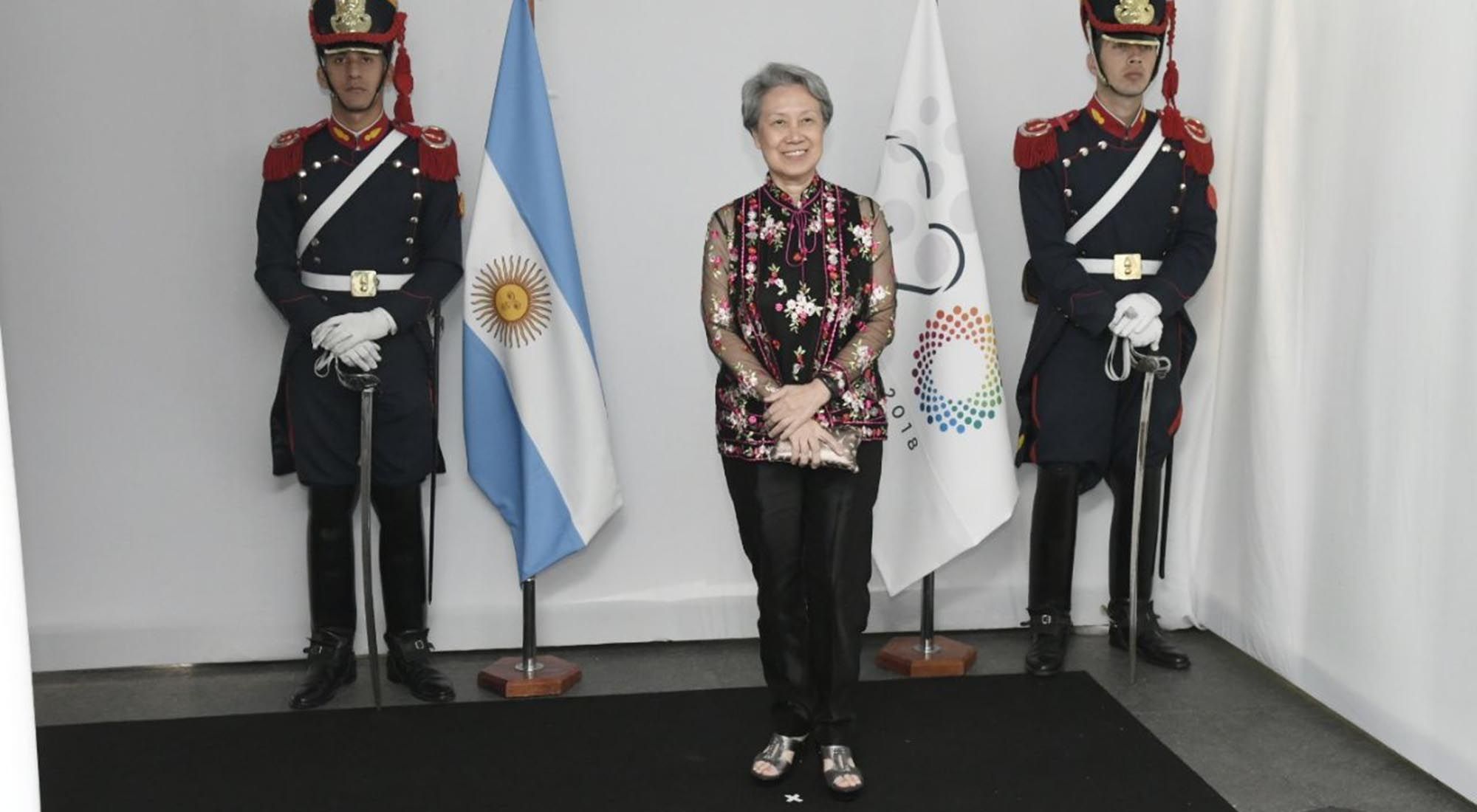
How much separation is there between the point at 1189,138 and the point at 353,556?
2371mm

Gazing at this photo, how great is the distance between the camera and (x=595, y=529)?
3.84 meters

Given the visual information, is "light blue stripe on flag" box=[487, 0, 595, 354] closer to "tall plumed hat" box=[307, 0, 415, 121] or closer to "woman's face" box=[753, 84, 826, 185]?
"tall plumed hat" box=[307, 0, 415, 121]

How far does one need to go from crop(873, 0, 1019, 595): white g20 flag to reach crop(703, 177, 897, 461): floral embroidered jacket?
887 mm

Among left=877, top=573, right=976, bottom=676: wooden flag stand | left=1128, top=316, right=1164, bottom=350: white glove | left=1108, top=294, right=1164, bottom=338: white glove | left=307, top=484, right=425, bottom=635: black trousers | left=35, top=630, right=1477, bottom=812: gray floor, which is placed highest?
left=1108, top=294, right=1164, bottom=338: white glove

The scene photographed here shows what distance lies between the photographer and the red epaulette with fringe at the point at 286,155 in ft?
11.9

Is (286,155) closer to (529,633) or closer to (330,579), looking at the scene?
(330,579)

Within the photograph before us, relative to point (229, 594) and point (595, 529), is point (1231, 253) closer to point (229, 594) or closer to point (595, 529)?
point (595, 529)

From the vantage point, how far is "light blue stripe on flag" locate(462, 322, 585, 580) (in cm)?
376

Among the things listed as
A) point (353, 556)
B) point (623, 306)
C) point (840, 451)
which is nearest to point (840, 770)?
point (840, 451)

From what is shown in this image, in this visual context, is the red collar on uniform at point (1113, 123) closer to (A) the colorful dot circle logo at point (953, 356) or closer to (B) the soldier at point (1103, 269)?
(B) the soldier at point (1103, 269)

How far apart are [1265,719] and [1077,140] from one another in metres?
1.49

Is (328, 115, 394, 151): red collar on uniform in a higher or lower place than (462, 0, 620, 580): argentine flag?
higher

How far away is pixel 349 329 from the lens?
3527 mm


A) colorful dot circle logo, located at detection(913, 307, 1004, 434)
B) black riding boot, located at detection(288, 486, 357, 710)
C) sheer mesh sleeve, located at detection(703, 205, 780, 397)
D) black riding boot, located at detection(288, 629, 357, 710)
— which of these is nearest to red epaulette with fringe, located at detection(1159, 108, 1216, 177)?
colorful dot circle logo, located at detection(913, 307, 1004, 434)
